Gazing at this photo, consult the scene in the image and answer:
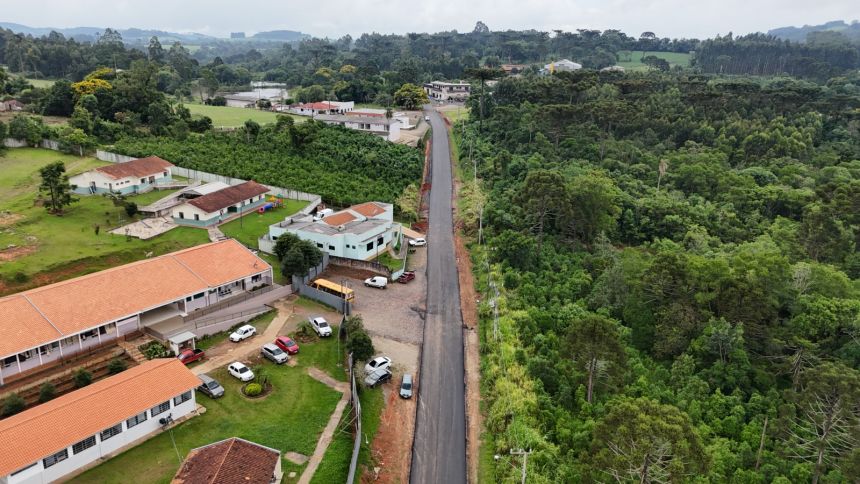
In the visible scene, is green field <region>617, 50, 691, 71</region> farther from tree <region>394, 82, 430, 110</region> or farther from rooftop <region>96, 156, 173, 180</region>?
rooftop <region>96, 156, 173, 180</region>

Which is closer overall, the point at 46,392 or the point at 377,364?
the point at 46,392

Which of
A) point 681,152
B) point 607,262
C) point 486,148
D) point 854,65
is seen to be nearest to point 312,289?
point 607,262

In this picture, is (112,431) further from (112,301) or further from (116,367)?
(112,301)

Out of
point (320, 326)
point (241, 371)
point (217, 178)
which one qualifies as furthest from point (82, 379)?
point (217, 178)

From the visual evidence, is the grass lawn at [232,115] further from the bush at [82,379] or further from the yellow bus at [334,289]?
the bush at [82,379]

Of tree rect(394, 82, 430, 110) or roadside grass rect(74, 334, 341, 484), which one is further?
tree rect(394, 82, 430, 110)

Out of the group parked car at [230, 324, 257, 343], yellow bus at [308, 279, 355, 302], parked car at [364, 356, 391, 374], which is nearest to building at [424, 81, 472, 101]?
yellow bus at [308, 279, 355, 302]
